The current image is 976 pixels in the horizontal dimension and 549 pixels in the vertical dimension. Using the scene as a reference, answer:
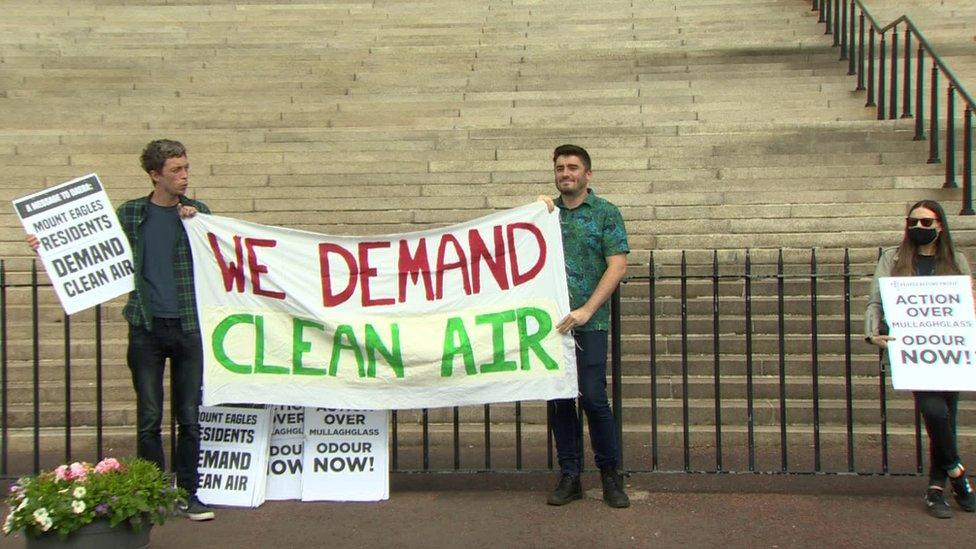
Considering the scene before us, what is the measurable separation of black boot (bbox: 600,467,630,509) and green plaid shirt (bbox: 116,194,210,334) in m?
2.45

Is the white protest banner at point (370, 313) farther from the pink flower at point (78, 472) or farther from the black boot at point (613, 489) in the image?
the pink flower at point (78, 472)

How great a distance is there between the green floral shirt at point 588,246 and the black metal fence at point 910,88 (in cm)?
544

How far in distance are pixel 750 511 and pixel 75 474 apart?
11.5 ft

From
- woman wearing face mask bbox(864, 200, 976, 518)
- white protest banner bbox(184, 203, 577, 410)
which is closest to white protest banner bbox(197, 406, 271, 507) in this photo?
white protest banner bbox(184, 203, 577, 410)

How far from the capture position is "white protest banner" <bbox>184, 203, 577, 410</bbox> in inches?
216

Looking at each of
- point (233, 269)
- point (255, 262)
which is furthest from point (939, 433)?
point (233, 269)

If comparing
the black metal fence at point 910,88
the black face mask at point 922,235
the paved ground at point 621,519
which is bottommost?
the paved ground at point 621,519

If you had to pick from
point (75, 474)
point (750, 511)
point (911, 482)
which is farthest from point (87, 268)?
point (911, 482)

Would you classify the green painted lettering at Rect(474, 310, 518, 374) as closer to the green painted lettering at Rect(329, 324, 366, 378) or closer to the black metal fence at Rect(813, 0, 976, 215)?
the green painted lettering at Rect(329, 324, 366, 378)

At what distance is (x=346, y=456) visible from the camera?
5.62 m

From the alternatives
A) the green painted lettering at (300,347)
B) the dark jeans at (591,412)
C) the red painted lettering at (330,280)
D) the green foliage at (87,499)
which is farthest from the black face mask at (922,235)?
the green foliage at (87,499)

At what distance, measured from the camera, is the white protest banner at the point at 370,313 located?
216 inches

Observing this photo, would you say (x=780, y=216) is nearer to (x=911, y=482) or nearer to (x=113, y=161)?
(x=911, y=482)

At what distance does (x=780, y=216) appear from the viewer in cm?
930
